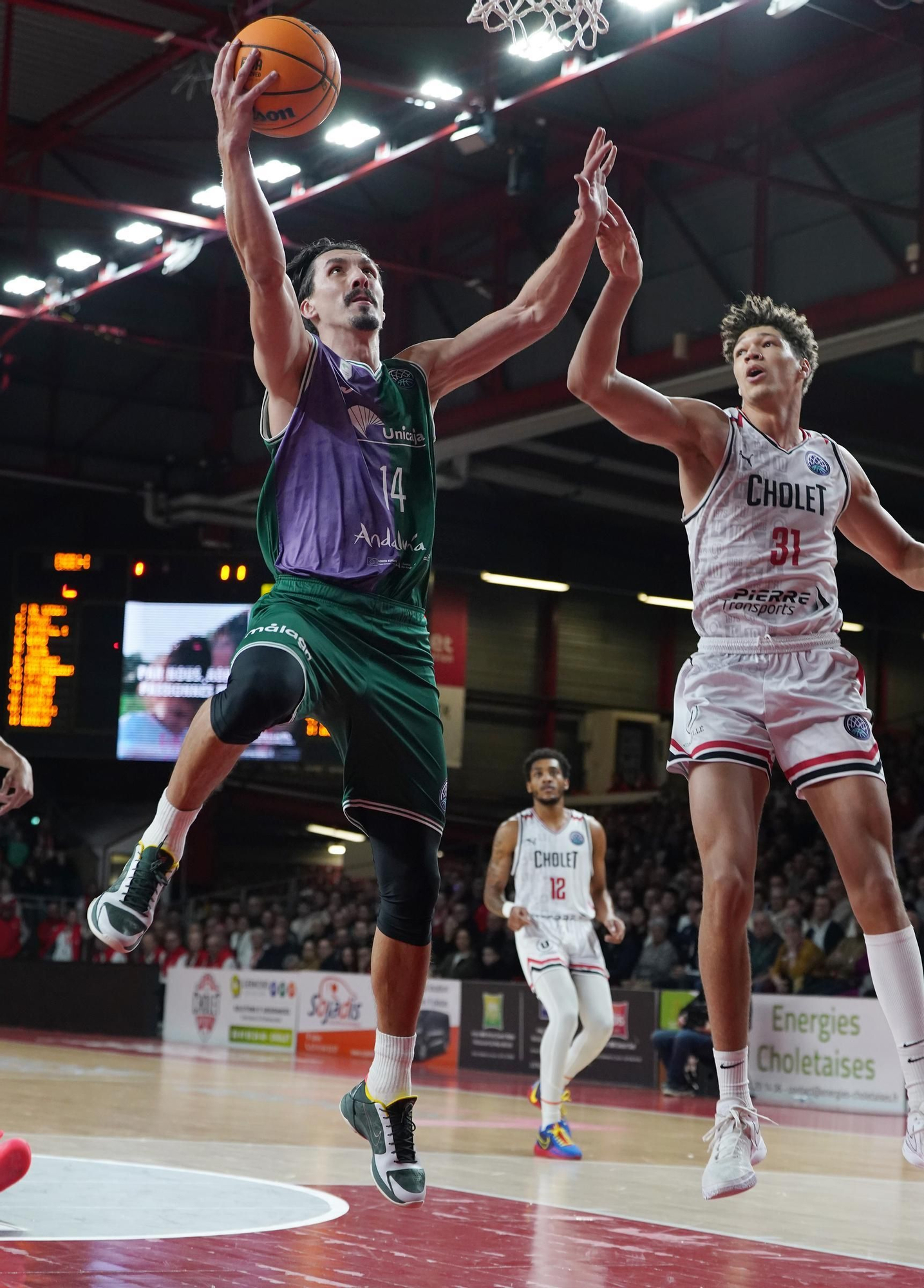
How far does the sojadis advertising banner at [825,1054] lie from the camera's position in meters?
14.8

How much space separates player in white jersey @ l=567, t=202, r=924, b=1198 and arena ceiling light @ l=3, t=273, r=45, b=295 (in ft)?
47.0

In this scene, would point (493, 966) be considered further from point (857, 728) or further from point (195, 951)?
point (857, 728)

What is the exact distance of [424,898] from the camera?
4.95 metres

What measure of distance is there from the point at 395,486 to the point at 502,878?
6292 millimetres

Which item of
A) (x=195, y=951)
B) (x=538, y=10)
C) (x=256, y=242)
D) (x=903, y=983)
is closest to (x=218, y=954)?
(x=195, y=951)

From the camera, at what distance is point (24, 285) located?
1878 cm

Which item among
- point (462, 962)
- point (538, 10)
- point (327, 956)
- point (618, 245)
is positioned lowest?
point (327, 956)

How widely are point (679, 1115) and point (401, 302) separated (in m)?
11.5

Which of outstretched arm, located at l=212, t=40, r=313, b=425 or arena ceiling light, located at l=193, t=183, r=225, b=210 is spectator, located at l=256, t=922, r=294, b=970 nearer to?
arena ceiling light, located at l=193, t=183, r=225, b=210

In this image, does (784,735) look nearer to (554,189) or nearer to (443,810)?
(443,810)

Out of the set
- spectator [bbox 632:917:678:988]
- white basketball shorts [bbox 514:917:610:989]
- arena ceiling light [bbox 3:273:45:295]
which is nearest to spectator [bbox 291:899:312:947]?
spectator [bbox 632:917:678:988]

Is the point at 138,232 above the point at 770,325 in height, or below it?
above

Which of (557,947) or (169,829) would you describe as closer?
(169,829)

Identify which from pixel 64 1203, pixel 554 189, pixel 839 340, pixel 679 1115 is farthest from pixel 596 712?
pixel 64 1203
